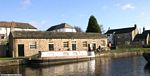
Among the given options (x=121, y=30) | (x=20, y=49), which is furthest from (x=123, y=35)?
(x=20, y=49)

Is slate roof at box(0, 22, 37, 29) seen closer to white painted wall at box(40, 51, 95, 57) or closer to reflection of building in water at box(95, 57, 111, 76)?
white painted wall at box(40, 51, 95, 57)

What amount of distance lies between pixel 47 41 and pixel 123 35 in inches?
2091

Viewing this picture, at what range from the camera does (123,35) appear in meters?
110

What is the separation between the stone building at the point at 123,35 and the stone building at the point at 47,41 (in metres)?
35.2

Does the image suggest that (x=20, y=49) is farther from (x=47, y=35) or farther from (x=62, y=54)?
(x=62, y=54)

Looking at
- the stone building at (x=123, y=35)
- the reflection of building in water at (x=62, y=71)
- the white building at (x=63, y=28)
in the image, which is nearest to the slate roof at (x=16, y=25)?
the white building at (x=63, y=28)

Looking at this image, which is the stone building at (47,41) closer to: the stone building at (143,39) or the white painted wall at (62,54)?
the white painted wall at (62,54)

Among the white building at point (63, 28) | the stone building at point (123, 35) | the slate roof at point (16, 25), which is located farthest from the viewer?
the stone building at point (123, 35)

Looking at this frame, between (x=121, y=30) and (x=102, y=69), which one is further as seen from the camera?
(x=121, y=30)

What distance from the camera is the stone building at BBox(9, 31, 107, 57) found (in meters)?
59.0

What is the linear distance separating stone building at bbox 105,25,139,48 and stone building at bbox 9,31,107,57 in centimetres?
3518

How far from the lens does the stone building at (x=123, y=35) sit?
107625mm

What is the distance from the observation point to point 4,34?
298 ft

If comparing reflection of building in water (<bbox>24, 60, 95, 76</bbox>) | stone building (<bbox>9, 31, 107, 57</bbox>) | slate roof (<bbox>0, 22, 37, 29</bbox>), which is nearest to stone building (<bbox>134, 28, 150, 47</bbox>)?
stone building (<bbox>9, 31, 107, 57</bbox>)
